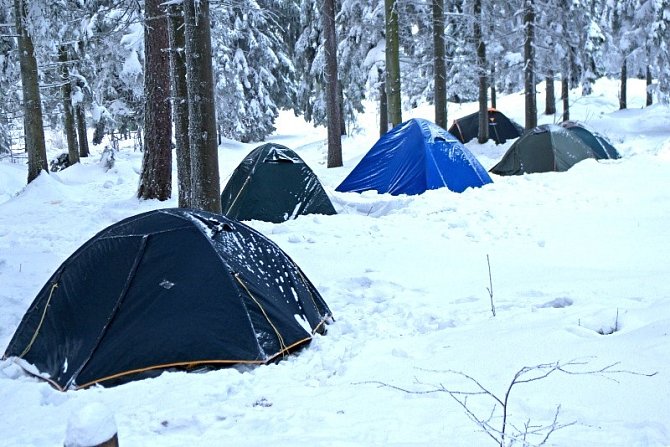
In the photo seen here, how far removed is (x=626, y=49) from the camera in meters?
26.3

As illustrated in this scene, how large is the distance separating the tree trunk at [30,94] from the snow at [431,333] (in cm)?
442

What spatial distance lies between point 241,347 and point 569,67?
23.0 meters

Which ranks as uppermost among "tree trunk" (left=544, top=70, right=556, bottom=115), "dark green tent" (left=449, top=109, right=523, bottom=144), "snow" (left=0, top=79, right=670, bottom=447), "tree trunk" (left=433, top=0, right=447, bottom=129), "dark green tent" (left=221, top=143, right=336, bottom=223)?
"tree trunk" (left=433, top=0, right=447, bottom=129)

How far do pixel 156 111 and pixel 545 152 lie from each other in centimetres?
932

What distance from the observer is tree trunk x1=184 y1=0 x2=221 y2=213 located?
662cm

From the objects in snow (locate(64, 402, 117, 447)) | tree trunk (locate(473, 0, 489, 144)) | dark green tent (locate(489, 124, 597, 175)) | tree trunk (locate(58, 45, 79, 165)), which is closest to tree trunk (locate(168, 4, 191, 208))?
snow (locate(64, 402, 117, 447))

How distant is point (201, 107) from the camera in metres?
6.82

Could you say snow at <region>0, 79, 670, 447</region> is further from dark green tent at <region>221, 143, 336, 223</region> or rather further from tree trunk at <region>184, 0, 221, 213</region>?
tree trunk at <region>184, 0, 221, 213</region>

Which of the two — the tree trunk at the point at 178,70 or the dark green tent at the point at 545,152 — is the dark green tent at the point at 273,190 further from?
the dark green tent at the point at 545,152

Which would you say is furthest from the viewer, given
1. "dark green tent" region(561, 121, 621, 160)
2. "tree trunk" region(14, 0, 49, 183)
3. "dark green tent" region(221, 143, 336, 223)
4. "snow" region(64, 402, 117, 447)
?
"dark green tent" region(561, 121, 621, 160)

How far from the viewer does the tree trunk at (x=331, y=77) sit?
50.4 ft

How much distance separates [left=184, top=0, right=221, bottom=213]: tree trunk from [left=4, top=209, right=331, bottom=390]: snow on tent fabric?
85.3 inches

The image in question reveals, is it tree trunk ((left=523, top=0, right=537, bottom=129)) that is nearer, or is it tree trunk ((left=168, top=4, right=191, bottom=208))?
tree trunk ((left=168, top=4, right=191, bottom=208))

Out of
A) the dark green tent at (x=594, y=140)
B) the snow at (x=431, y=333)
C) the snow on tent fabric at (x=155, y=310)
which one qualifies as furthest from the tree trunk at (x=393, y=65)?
the snow on tent fabric at (x=155, y=310)
